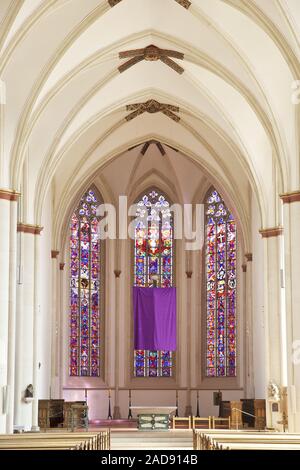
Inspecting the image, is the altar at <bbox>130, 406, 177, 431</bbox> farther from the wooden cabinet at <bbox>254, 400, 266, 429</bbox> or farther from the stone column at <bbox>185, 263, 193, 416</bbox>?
the stone column at <bbox>185, 263, 193, 416</bbox>

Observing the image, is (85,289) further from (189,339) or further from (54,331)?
(189,339)

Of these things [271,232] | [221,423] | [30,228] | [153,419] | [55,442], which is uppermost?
[30,228]

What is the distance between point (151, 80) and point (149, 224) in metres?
9.55

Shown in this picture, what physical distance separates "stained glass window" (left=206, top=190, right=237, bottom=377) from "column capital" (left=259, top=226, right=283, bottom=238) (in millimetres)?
6525

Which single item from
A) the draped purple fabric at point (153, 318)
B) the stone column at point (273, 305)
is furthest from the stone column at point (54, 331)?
the stone column at point (273, 305)

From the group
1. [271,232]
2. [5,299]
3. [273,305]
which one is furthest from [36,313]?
[271,232]

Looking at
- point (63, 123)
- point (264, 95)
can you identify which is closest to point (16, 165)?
point (63, 123)

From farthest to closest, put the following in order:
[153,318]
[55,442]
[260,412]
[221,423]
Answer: [153,318], [221,423], [260,412], [55,442]

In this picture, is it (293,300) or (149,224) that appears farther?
(149,224)

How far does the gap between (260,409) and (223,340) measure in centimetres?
603

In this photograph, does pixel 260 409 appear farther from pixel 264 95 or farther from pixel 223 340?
pixel 264 95

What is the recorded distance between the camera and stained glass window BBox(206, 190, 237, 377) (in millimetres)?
32469

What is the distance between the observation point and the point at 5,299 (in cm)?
2105

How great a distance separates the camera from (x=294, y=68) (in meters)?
19.2
